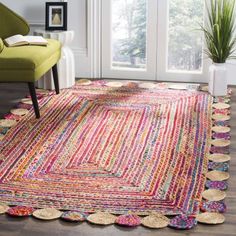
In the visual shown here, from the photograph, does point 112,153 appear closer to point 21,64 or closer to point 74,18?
point 21,64

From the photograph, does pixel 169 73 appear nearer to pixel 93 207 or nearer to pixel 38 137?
pixel 38 137

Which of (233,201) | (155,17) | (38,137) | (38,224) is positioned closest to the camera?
(38,224)

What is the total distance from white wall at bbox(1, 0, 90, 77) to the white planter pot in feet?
3.63

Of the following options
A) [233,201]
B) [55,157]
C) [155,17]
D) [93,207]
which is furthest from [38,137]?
[155,17]

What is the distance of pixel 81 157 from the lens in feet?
11.7

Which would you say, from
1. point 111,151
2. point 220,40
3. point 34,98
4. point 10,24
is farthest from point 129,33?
point 111,151

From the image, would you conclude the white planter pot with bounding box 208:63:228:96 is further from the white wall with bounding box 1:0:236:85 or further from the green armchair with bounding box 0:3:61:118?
the green armchair with bounding box 0:3:61:118

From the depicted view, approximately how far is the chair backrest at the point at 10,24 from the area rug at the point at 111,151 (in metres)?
0.50

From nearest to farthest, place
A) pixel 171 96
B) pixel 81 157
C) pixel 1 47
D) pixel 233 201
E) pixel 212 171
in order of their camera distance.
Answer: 1. pixel 233 201
2. pixel 212 171
3. pixel 81 157
4. pixel 1 47
5. pixel 171 96

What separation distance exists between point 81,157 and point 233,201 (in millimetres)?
933

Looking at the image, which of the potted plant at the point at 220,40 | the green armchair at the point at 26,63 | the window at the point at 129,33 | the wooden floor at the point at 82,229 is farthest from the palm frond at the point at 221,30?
the wooden floor at the point at 82,229

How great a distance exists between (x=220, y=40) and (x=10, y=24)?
1541 millimetres

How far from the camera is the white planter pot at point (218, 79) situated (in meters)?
4.72

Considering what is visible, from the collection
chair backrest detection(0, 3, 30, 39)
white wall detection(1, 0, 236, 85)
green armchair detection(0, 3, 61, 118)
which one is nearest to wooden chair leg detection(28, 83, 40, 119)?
green armchair detection(0, 3, 61, 118)
